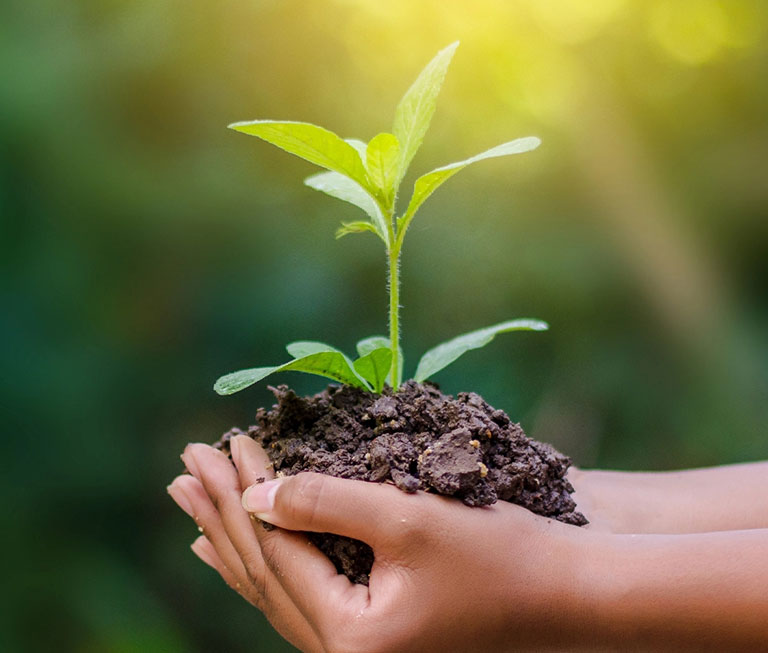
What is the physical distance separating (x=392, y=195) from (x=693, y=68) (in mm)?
1314

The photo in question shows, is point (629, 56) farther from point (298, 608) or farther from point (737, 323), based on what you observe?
point (298, 608)

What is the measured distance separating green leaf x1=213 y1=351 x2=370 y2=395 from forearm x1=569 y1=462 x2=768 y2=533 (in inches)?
11.7

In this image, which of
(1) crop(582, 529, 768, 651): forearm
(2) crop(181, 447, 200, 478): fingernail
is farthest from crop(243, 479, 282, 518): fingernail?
(1) crop(582, 529, 768, 651): forearm

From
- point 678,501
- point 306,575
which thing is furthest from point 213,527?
point 678,501

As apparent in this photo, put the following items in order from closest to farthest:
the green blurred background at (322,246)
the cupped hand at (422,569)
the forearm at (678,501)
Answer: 1. the cupped hand at (422,569)
2. the forearm at (678,501)
3. the green blurred background at (322,246)

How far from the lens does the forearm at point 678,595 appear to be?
55 cm

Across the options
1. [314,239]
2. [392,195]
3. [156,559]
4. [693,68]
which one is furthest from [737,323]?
[156,559]

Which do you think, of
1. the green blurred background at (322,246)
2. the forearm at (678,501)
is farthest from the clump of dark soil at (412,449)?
the green blurred background at (322,246)

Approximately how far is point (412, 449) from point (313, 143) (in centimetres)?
27

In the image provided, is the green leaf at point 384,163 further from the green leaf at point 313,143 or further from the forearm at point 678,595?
the forearm at point 678,595

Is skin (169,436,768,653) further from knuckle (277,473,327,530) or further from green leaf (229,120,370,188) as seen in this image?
green leaf (229,120,370,188)

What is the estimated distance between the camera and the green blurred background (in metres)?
1.40

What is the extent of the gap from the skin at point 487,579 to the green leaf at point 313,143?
0.27m

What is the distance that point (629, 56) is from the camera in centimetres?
163
